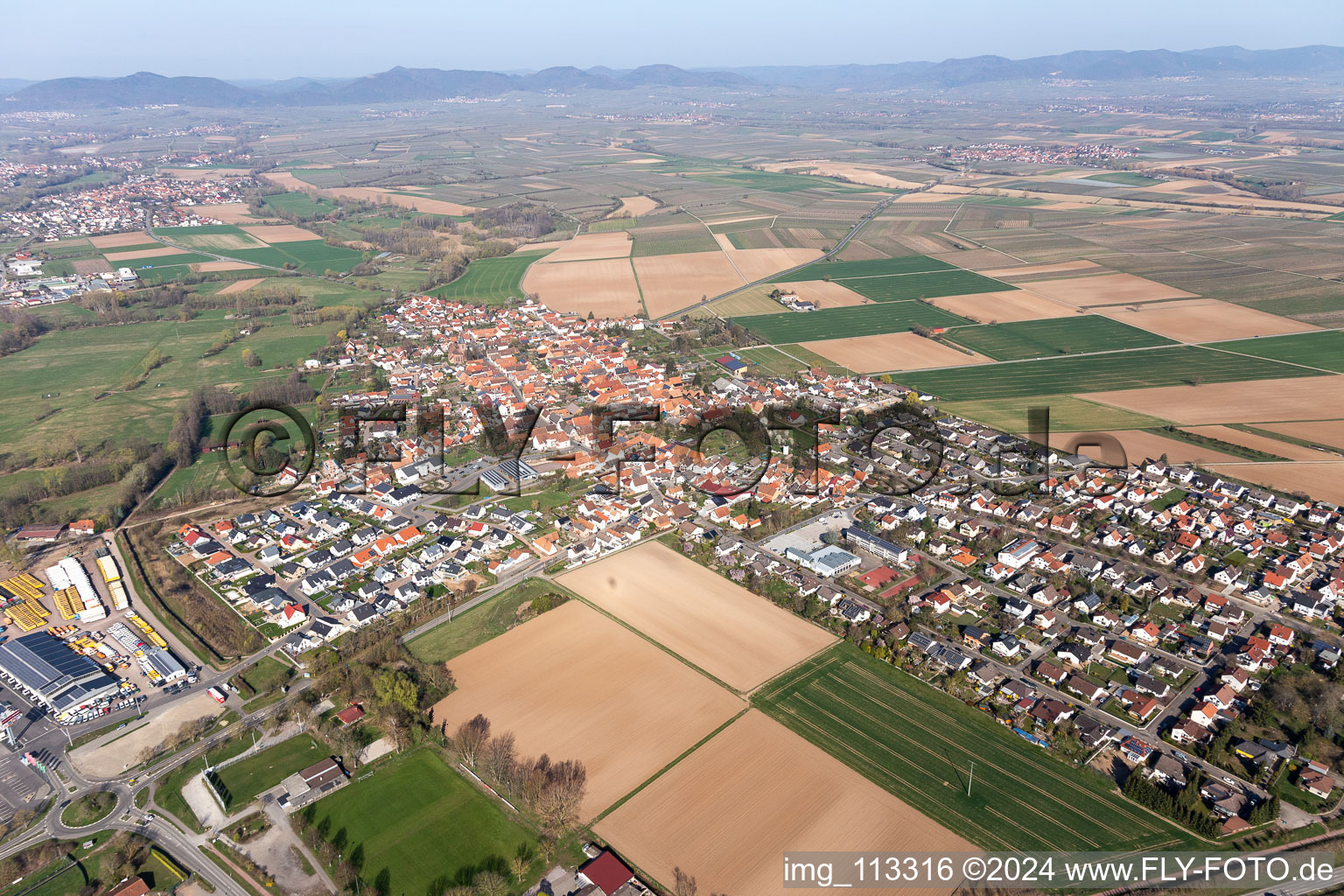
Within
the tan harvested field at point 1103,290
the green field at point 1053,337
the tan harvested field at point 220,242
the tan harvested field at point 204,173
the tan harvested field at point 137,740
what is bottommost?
the tan harvested field at point 137,740

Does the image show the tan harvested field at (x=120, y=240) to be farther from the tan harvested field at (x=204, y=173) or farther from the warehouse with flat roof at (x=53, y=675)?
the warehouse with flat roof at (x=53, y=675)

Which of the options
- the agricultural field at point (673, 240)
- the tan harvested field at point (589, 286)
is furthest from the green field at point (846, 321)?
the agricultural field at point (673, 240)

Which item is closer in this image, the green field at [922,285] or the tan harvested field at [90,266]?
the green field at [922,285]

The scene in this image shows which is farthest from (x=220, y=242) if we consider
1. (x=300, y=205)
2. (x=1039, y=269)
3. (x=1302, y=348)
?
(x=1302, y=348)

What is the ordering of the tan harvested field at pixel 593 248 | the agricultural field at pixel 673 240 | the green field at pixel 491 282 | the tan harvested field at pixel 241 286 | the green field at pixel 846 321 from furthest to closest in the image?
the agricultural field at pixel 673 240 → the tan harvested field at pixel 593 248 → the tan harvested field at pixel 241 286 → the green field at pixel 491 282 → the green field at pixel 846 321

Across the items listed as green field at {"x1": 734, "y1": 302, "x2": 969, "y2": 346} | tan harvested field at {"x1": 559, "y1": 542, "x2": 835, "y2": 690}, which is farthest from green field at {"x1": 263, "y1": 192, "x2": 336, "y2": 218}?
tan harvested field at {"x1": 559, "y1": 542, "x2": 835, "y2": 690}

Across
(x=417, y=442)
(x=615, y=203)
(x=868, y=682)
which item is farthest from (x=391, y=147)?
(x=868, y=682)
